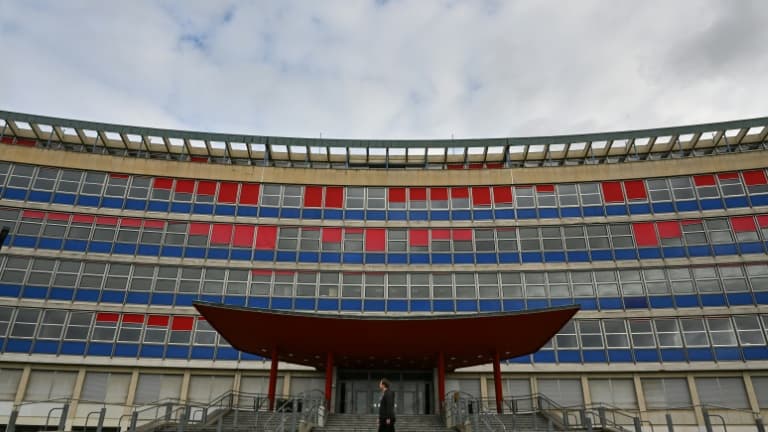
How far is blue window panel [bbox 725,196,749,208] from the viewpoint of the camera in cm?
2950

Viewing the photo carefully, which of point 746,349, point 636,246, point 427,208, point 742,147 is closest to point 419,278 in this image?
point 427,208

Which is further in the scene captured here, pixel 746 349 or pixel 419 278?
pixel 419 278

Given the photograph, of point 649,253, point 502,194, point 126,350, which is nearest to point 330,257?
point 502,194

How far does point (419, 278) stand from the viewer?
97.9ft

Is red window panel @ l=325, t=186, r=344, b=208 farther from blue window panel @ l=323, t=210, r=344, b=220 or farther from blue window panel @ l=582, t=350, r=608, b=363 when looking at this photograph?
blue window panel @ l=582, t=350, r=608, b=363

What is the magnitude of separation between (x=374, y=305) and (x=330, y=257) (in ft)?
12.1

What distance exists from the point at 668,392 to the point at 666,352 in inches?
75.3

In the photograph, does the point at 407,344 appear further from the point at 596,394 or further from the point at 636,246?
the point at 636,246

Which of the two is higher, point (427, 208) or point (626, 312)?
point (427, 208)

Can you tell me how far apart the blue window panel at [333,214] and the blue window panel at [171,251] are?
8.17 metres

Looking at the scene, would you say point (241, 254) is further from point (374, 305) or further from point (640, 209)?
point (640, 209)

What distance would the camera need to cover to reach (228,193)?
31.5 metres

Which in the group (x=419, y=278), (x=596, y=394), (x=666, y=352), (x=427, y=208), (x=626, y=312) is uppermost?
(x=427, y=208)

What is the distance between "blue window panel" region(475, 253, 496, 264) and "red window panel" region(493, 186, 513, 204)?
335 centimetres
